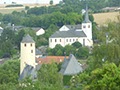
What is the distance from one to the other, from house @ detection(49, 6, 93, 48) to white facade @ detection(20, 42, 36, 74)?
24.4 m

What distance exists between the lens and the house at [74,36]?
77.8 metres

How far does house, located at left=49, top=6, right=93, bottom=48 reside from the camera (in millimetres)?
77812

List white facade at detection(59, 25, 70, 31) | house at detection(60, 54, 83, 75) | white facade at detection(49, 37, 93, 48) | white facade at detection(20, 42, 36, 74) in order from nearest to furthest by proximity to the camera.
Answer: house at detection(60, 54, 83, 75)
white facade at detection(20, 42, 36, 74)
white facade at detection(49, 37, 93, 48)
white facade at detection(59, 25, 70, 31)

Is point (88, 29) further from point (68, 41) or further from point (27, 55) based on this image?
point (27, 55)

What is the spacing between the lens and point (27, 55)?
49938mm

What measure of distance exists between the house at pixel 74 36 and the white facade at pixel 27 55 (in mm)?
24407

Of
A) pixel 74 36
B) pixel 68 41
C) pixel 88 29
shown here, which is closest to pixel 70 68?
pixel 68 41

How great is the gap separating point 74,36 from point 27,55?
2935cm

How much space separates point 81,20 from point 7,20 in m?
25.5

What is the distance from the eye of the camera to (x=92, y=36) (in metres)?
80.1

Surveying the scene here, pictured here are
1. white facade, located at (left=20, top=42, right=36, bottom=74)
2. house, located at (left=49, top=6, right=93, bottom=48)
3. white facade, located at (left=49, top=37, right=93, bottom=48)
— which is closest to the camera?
white facade, located at (left=20, top=42, right=36, bottom=74)

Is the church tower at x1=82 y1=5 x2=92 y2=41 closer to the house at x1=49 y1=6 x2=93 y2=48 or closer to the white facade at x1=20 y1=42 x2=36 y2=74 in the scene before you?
the house at x1=49 y1=6 x2=93 y2=48

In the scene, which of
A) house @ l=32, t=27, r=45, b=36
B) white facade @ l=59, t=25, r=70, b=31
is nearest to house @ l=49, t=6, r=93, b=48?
white facade @ l=59, t=25, r=70, b=31

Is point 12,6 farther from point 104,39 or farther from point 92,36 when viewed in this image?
point 104,39
